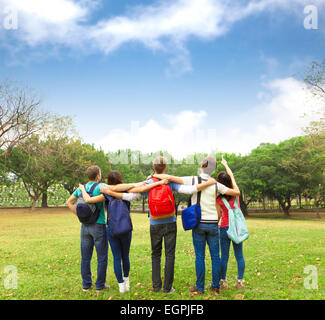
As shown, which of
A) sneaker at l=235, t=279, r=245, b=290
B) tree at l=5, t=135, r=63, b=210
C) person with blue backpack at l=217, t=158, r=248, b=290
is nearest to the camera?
person with blue backpack at l=217, t=158, r=248, b=290

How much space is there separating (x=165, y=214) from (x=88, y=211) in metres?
1.31

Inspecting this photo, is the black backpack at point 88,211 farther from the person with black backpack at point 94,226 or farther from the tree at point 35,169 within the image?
the tree at point 35,169

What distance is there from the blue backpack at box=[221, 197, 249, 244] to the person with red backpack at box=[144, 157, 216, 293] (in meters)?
0.75

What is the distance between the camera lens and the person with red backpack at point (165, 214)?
185 inches

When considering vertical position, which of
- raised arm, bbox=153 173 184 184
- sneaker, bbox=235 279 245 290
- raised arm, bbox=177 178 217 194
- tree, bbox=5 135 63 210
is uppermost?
tree, bbox=5 135 63 210

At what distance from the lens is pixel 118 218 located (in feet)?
15.9

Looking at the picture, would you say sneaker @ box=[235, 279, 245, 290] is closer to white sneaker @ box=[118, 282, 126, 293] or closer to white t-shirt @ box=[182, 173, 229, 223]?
white t-shirt @ box=[182, 173, 229, 223]

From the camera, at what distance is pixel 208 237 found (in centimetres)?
491

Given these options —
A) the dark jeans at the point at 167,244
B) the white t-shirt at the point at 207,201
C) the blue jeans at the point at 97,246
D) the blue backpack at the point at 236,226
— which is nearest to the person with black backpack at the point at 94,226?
the blue jeans at the point at 97,246

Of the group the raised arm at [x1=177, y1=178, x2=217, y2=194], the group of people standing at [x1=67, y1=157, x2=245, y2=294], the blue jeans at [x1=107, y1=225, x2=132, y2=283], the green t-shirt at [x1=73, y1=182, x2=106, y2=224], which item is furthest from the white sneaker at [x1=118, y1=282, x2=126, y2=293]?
the raised arm at [x1=177, y1=178, x2=217, y2=194]

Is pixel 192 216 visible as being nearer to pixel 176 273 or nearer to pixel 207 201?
pixel 207 201

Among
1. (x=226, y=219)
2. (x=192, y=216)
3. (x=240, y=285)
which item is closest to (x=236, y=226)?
(x=226, y=219)

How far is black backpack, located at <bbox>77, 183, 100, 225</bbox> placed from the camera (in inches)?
196
